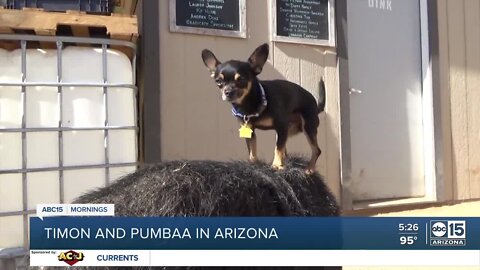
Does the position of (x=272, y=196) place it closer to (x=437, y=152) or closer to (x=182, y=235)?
(x=182, y=235)

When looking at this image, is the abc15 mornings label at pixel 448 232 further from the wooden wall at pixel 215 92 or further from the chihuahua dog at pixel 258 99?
the wooden wall at pixel 215 92

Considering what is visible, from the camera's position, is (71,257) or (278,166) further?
(278,166)

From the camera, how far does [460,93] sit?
6.55 m

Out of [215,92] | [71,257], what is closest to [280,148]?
[71,257]

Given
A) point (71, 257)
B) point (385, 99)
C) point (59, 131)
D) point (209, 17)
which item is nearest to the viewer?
point (71, 257)

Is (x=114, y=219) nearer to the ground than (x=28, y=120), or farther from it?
nearer to the ground

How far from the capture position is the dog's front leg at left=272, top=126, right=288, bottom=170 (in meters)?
2.69

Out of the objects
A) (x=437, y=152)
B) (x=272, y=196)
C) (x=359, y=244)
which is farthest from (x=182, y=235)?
(x=437, y=152)

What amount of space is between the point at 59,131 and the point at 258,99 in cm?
131

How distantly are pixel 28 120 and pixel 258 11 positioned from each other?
2816 mm

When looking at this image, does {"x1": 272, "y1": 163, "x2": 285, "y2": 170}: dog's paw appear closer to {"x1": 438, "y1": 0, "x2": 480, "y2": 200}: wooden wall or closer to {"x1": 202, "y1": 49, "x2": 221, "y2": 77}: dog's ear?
{"x1": 202, "y1": 49, "x2": 221, "y2": 77}: dog's ear

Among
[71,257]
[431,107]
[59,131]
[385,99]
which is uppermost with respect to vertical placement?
[385,99]

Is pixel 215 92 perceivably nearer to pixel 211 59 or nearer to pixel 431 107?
pixel 211 59

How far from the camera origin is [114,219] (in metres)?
A: 1.95
